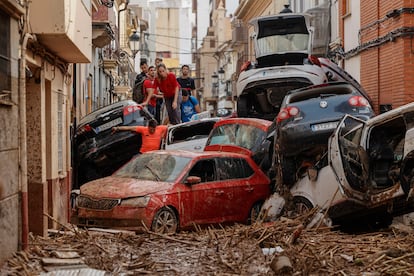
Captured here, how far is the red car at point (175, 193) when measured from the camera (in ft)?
36.1

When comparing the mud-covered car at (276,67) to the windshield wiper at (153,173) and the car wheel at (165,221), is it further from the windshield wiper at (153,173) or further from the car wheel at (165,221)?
the car wheel at (165,221)

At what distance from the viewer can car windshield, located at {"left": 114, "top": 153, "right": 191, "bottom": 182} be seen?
11.9m

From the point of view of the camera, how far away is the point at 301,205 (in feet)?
37.0

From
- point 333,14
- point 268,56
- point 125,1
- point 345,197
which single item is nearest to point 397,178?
point 345,197

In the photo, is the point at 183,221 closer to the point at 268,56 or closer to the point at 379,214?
the point at 379,214

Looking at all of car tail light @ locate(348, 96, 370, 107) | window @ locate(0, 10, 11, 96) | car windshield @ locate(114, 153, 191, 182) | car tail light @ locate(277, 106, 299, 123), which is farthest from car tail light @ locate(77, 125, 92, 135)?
window @ locate(0, 10, 11, 96)

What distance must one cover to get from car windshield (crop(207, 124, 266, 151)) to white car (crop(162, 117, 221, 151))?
3.04ft

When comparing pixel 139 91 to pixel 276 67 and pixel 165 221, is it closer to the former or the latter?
pixel 276 67

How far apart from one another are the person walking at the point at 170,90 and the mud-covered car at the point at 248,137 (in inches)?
131

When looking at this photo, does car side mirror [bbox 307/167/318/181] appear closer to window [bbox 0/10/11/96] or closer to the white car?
the white car

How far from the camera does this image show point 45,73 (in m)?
10.8

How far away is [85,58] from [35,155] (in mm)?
2340

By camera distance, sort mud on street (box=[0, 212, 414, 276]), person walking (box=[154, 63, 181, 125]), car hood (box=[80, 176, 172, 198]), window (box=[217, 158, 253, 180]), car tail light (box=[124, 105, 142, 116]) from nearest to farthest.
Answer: mud on street (box=[0, 212, 414, 276]), car hood (box=[80, 176, 172, 198]), window (box=[217, 158, 253, 180]), car tail light (box=[124, 105, 142, 116]), person walking (box=[154, 63, 181, 125])

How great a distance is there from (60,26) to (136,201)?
2.91 meters
